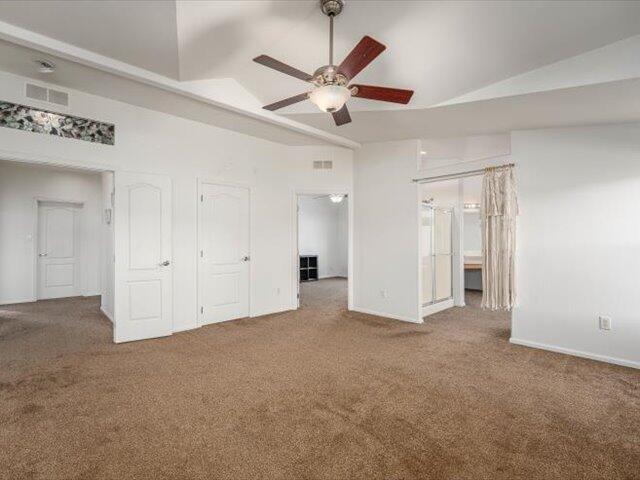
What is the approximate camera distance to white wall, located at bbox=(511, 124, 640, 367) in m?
3.46

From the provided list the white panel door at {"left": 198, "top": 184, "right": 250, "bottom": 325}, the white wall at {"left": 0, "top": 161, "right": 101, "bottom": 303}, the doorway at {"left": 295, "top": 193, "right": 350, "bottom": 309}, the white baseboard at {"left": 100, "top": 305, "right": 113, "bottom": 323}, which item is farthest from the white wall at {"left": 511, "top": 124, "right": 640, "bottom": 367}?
the white wall at {"left": 0, "top": 161, "right": 101, "bottom": 303}

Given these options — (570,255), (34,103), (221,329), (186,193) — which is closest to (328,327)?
(221,329)

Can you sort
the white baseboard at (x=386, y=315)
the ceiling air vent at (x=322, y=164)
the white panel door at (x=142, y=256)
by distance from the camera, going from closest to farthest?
the white panel door at (x=142, y=256) → the white baseboard at (x=386, y=315) → the ceiling air vent at (x=322, y=164)

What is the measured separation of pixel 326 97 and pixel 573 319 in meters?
3.73

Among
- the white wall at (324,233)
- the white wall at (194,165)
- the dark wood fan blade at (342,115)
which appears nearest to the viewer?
the dark wood fan blade at (342,115)

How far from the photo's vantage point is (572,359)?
3.59m

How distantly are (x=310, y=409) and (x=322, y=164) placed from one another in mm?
4241

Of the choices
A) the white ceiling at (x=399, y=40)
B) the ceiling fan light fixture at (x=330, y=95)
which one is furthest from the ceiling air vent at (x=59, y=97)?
the ceiling fan light fixture at (x=330, y=95)

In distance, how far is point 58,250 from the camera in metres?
7.09

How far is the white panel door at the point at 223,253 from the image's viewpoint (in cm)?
482

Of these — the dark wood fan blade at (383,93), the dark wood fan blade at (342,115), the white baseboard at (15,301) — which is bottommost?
the white baseboard at (15,301)

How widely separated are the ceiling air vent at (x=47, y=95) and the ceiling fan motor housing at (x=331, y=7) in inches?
121

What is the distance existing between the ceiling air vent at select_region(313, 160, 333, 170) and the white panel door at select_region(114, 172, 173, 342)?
97.4 inches

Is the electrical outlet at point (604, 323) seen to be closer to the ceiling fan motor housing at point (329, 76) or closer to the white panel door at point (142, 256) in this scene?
the ceiling fan motor housing at point (329, 76)
